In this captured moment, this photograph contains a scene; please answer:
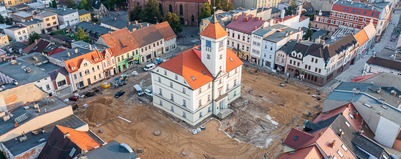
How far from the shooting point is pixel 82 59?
70.4 m

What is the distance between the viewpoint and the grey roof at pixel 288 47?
76750mm

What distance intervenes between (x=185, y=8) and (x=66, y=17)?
42541 millimetres

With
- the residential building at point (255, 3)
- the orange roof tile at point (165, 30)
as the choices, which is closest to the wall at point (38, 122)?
the orange roof tile at point (165, 30)

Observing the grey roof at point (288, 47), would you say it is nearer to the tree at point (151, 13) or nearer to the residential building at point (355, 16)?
the residential building at point (355, 16)

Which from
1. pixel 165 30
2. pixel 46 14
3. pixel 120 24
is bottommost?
pixel 165 30

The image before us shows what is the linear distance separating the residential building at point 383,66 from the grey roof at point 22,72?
7041 cm

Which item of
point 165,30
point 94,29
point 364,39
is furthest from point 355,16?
point 94,29

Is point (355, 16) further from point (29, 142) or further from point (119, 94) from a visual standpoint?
point (29, 142)

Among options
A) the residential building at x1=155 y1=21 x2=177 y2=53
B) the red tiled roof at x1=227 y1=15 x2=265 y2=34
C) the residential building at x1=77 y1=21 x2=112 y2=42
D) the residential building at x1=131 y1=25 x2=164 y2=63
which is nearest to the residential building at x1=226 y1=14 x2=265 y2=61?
the red tiled roof at x1=227 y1=15 x2=265 y2=34

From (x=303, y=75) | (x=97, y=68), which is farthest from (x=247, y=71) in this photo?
(x=97, y=68)

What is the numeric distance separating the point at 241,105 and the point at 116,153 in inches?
1303

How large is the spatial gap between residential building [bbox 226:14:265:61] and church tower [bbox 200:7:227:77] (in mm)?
25442

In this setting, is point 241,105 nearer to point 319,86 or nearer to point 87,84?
point 319,86

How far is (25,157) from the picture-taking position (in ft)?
148
